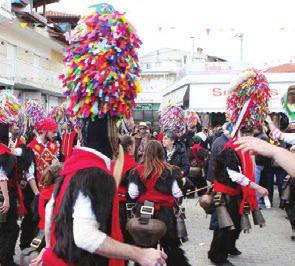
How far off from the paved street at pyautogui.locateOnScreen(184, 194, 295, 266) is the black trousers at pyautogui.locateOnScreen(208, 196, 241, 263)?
0.32 metres

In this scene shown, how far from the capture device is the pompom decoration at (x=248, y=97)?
19.9 feet

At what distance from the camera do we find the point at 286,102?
9086mm

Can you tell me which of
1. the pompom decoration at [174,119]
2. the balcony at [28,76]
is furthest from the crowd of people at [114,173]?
the balcony at [28,76]

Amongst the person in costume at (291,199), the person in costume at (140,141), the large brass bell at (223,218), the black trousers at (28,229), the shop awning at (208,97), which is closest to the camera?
the large brass bell at (223,218)

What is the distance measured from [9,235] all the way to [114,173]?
10.2 feet

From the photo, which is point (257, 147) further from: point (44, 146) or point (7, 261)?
point (44, 146)

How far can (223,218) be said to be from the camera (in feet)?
18.5

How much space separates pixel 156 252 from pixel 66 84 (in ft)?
3.63

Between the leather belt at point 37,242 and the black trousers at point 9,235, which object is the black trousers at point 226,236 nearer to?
the black trousers at point 9,235

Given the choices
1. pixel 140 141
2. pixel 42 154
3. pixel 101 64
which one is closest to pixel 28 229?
pixel 42 154

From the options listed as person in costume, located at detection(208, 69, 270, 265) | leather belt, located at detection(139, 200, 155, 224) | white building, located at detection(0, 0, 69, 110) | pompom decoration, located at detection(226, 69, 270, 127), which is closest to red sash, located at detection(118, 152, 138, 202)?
leather belt, located at detection(139, 200, 155, 224)

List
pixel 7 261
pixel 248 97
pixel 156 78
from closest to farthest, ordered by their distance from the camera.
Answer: pixel 7 261
pixel 248 97
pixel 156 78

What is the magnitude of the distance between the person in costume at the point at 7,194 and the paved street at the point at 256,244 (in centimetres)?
230

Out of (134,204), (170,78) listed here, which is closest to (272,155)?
(134,204)
